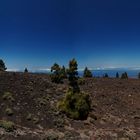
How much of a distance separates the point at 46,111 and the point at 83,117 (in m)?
3.78

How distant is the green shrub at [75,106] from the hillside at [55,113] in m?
0.68

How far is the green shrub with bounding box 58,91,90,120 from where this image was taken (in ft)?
97.4

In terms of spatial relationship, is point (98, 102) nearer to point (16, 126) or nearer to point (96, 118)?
point (96, 118)

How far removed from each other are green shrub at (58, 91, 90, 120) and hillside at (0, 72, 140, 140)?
68 centimetres

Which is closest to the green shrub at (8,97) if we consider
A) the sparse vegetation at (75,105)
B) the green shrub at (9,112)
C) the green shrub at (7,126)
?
the green shrub at (9,112)

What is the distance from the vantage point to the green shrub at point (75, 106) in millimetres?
29680

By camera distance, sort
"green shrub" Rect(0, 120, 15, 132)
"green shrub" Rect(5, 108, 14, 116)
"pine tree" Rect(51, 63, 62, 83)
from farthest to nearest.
A: "pine tree" Rect(51, 63, 62, 83), "green shrub" Rect(5, 108, 14, 116), "green shrub" Rect(0, 120, 15, 132)

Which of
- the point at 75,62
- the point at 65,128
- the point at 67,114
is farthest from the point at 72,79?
the point at 65,128

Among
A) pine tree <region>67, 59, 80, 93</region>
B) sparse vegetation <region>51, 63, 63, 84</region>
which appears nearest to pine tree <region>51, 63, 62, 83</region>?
sparse vegetation <region>51, 63, 63, 84</region>

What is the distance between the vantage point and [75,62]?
32625mm

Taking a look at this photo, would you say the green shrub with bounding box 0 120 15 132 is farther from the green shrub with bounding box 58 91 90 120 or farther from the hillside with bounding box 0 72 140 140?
the green shrub with bounding box 58 91 90 120

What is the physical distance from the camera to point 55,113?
29.3 metres

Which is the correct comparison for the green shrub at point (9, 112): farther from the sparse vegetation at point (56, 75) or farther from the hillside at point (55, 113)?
the sparse vegetation at point (56, 75)

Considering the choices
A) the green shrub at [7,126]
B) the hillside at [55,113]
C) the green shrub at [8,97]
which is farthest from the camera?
the green shrub at [8,97]
